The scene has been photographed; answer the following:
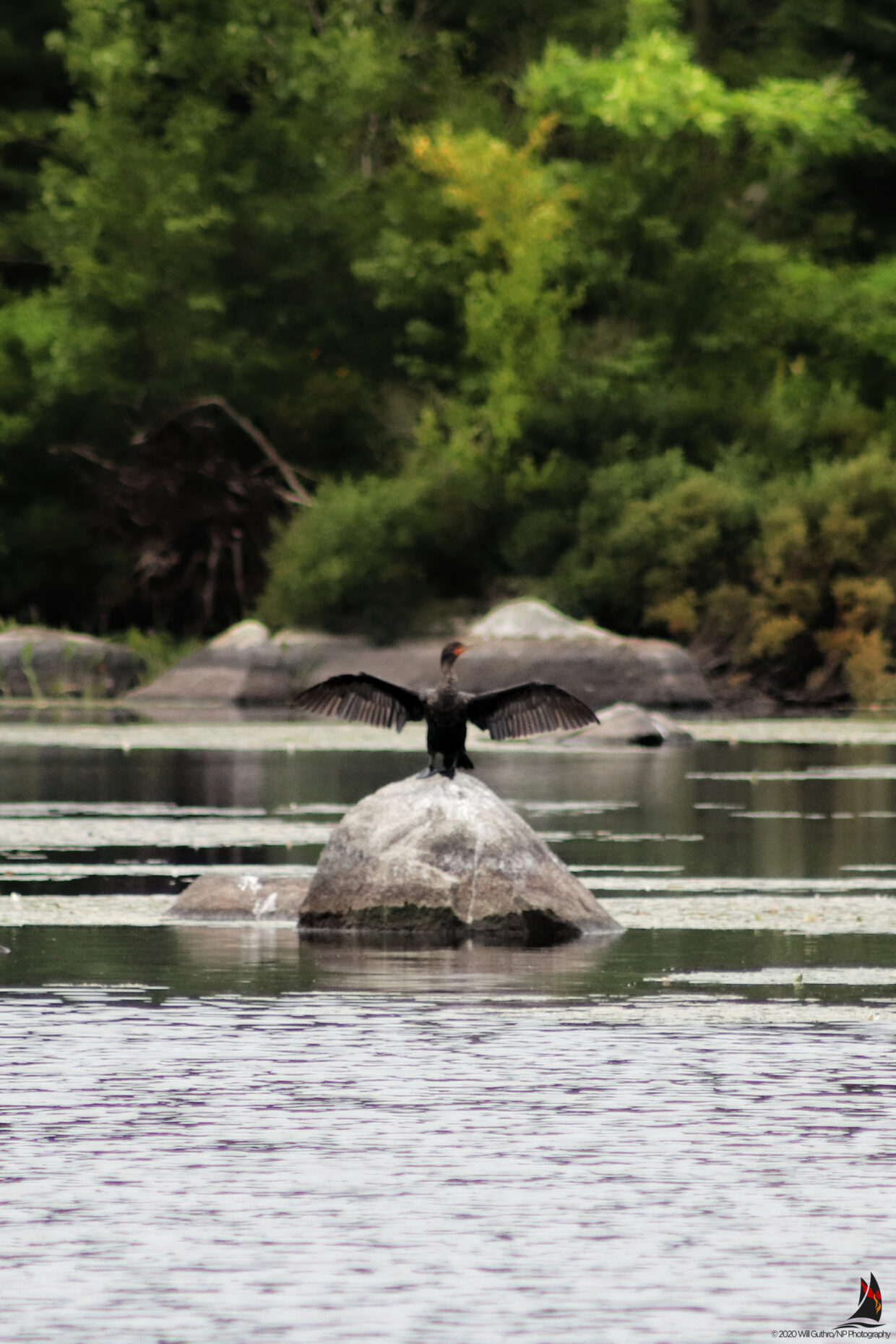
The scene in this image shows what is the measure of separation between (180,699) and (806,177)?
20420mm

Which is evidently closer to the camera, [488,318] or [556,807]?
[556,807]

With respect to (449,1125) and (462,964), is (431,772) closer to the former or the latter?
(462,964)

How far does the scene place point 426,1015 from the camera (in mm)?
11234

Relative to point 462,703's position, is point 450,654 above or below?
above

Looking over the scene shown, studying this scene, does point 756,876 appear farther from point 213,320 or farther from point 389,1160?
point 213,320

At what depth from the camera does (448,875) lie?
14.4m

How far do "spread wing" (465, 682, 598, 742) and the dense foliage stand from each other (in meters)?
33.4

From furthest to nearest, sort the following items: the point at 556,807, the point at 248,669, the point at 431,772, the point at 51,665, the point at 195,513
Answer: the point at 195,513 → the point at 51,665 → the point at 248,669 → the point at 556,807 → the point at 431,772

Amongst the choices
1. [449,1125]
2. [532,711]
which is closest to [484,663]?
[532,711]

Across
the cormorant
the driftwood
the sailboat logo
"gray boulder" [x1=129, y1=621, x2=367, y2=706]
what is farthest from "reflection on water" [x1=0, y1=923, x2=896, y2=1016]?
the driftwood

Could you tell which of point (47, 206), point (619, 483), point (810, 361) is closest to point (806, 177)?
point (810, 361)

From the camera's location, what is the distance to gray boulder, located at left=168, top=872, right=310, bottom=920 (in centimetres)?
1537

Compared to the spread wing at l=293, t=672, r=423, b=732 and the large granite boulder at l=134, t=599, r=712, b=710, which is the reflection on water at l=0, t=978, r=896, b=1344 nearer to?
the spread wing at l=293, t=672, r=423, b=732

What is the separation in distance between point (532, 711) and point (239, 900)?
226 centimetres
